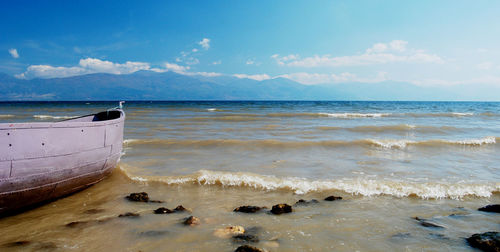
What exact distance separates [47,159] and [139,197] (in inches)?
68.3

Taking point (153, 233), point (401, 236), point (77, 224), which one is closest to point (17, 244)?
point (77, 224)

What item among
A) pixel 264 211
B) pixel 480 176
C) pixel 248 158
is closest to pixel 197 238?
pixel 264 211

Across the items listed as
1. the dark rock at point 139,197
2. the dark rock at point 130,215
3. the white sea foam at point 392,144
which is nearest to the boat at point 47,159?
the dark rock at point 139,197

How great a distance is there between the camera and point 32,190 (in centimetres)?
450

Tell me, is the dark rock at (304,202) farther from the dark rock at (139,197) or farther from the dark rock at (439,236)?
the dark rock at (139,197)

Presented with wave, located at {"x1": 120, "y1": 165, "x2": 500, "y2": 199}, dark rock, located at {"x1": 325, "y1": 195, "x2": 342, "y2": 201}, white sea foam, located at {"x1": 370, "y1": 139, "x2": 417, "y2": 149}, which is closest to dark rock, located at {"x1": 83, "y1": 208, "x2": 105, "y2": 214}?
wave, located at {"x1": 120, "y1": 165, "x2": 500, "y2": 199}

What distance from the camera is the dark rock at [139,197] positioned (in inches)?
214

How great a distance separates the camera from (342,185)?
6258 millimetres

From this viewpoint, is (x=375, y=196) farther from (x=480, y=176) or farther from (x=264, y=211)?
(x=480, y=176)

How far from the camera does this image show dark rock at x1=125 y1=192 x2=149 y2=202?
5438 mm

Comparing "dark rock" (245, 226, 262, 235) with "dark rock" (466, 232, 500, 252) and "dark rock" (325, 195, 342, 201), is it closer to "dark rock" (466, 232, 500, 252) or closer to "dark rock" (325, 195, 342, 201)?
"dark rock" (325, 195, 342, 201)

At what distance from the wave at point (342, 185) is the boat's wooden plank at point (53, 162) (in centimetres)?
158

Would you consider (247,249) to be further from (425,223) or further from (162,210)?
(425,223)

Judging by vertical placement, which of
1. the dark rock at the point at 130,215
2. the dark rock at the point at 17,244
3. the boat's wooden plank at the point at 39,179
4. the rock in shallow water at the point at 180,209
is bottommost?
the dark rock at the point at 17,244
